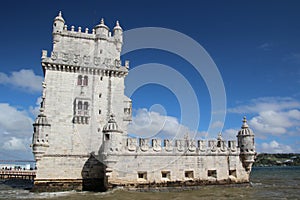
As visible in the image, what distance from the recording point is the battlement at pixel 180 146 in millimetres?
23750

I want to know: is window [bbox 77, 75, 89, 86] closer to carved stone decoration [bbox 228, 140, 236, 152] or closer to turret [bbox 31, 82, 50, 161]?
turret [bbox 31, 82, 50, 161]

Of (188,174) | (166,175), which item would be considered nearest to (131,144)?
(166,175)

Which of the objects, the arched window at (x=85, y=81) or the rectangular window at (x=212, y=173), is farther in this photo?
the arched window at (x=85, y=81)

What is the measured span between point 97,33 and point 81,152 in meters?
13.0

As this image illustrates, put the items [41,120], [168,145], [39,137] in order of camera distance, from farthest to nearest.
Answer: [168,145]
[41,120]
[39,137]

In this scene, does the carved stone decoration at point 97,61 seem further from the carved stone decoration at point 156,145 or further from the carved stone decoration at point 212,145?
the carved stone decoration at point 212,145

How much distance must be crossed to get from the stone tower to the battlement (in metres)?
4.14

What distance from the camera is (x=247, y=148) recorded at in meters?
26.6

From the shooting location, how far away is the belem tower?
77.0 ft

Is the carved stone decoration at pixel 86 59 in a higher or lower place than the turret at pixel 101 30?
lower

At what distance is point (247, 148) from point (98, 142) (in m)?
15.2

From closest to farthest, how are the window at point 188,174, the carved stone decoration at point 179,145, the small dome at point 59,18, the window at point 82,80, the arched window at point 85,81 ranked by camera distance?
the carved stone decoration at point 179,145 < the window at point 188,174 < the window at point 82,80 < the arched window at point 85,81 < the small dome at point 59,18

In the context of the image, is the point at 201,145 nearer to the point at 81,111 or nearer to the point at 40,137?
the point at 81,111

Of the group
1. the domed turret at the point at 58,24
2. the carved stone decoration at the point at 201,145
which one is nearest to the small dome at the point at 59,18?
the domed turret at the point at 58,24
